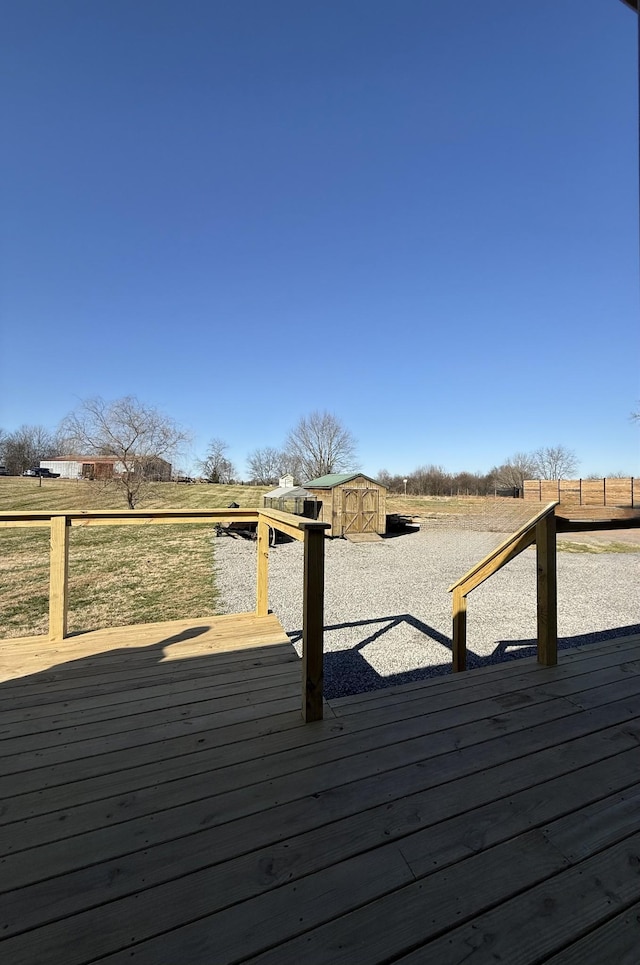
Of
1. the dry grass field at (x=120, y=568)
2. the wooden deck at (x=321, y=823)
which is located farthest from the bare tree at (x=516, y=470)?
the wooden deck at (x=321, y=823)

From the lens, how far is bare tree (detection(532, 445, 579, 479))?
1444 inches

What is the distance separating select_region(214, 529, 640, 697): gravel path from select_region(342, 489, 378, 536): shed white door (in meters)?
3.32

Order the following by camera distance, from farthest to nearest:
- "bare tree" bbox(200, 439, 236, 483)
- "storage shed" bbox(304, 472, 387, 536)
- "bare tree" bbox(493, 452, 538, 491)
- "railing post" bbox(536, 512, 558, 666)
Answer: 1. "bare tree" bbox(200, 439, 236, 483)
2. "bare tree" bbox(493, 452, 538, 491)
3. "storage shed" bbox(304, 472, 387, 536)
4. "railing post" bbox(536, 512, 558, 666)

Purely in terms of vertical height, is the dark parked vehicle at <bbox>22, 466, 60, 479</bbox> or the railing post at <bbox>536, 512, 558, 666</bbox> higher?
the dark parked vehicle at <bbox>22, 466, 60, 479</bbox>

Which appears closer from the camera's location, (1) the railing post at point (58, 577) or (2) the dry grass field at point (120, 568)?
(1) the railing post at point (58, 577)

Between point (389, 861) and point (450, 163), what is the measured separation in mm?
12722

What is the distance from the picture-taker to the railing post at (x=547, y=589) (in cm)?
245

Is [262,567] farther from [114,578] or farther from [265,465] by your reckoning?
[265,465]

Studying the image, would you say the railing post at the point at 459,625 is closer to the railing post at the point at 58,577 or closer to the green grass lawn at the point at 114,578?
the railing post at the point at 58,577

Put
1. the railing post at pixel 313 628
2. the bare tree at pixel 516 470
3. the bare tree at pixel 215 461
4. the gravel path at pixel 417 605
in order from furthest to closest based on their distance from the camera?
1. the bare tree at pixel 215 461
2. the bare tree at pixel 516 470
3. the gravel path at pixel 417 605
4. the railing post at pixel 313 628

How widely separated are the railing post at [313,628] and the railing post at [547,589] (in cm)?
147

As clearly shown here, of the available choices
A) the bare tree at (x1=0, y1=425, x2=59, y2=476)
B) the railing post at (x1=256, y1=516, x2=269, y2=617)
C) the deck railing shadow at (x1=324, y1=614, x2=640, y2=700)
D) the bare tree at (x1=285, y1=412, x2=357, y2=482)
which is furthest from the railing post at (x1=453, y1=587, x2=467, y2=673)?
the bare tree at (x1=0, y1=425, x2=59, y2=476)

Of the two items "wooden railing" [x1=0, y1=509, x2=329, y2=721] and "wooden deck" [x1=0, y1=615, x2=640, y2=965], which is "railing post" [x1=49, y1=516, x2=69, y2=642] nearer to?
"wooden railing" [x1=0, y1=509, x2=329, y2=721]

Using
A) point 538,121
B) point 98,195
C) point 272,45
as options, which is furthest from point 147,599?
point 538,121
